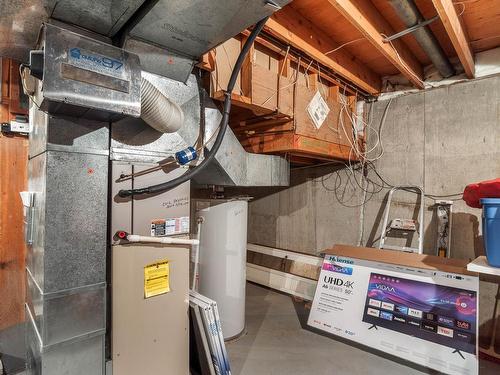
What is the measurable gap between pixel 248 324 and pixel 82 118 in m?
2.16

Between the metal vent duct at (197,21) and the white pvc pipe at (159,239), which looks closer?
the metal vent duct at (197,21)

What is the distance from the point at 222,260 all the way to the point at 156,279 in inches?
32.8

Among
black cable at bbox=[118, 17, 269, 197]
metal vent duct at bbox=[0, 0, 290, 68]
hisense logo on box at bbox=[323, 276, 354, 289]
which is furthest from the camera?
hisense logo on box at bbox=[323, 276, 354, 289]

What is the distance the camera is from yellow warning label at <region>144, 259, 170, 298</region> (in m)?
1.48

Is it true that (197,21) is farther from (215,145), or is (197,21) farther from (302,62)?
(302,62)

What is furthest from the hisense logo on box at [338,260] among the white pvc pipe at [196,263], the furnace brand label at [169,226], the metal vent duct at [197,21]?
the metal vent duct at [197,21]

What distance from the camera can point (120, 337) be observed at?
4.59ft

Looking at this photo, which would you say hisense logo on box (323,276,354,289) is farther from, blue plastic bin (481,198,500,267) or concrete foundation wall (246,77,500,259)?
blue plastic bin (481,198,500,267)

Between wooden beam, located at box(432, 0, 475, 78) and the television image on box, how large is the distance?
67.7 inches

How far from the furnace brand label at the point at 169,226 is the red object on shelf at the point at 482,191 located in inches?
70.6

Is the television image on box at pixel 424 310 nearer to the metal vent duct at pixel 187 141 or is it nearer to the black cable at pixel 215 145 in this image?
the metal vent duct at pixel 187 141

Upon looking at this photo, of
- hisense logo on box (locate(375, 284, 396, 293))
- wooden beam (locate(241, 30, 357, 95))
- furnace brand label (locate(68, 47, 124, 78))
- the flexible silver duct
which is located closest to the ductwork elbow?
furnace brand label (locate(68, 47, 124, 78))

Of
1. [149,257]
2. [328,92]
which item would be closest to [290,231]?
[328,92]

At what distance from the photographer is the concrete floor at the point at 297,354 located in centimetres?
193
